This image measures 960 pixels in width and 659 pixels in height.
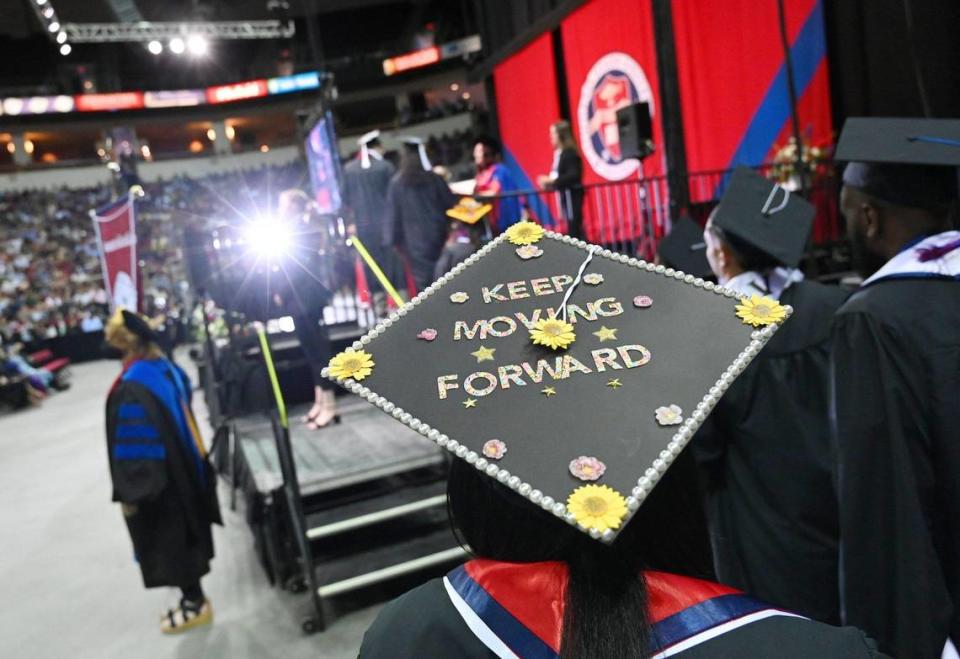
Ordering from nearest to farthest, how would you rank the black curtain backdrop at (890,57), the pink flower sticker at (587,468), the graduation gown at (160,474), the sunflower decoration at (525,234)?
1. the pink flower sticker at (587,468)
2. the sunflower decoration at (525,234)
3. the graduation gown at (160,474)
4. the black curtain backdrop at (890,57)

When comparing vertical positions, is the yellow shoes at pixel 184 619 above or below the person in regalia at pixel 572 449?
below

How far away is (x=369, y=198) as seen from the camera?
243 inches

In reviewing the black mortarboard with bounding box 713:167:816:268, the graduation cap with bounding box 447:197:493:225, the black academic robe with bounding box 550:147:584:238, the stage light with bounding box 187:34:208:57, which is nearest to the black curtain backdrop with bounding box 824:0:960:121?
the black academic robe with bounding box 550:147:584:238

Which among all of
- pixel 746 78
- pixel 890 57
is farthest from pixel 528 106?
pixel 890 57

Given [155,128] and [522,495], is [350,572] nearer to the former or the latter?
[522,495]

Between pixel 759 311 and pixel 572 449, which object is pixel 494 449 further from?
pixel 759 311

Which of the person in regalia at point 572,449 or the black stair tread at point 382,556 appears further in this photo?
the black stair tread at point 382,556

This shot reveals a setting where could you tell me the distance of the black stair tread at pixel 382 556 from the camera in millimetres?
3420

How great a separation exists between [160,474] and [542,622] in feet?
9.63

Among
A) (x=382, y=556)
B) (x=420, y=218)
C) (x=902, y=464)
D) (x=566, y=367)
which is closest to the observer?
(x=566, y=367)

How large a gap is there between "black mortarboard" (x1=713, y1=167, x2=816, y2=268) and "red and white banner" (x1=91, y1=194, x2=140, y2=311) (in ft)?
10.5

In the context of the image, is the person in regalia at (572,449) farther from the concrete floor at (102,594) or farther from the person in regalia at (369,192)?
the person in regalia at (369,192)

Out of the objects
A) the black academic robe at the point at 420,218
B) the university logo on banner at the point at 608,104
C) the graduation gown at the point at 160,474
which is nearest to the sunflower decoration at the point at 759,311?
the graduation gown at the point at 160,474

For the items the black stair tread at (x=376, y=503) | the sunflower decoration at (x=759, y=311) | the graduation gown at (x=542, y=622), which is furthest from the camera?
the black stair tread at (x=376, y=503)
